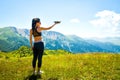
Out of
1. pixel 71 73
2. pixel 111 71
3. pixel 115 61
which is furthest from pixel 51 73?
pixel 115 61

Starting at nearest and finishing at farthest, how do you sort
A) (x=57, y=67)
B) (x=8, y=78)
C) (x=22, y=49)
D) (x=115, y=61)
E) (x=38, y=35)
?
(x=38, y=35) → (x=8, y=78) → (x=57, y=67) → (x=115, y=61) → (x=22, y=49)

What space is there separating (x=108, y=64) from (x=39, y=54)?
705 centimetres

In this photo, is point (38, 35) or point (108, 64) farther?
point (108, 64)

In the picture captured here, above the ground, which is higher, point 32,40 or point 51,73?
point 32,40

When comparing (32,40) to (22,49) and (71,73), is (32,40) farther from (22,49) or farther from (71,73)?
(22,49)

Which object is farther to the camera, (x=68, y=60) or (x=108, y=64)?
(x=68, y=60)

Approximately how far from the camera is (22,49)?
143 ft

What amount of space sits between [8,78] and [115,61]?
968 cm

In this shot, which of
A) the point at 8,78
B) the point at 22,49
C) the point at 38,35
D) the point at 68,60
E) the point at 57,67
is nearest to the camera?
the point at 38,35

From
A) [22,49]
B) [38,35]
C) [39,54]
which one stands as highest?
[38,35]

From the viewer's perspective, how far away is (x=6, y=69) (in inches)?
776

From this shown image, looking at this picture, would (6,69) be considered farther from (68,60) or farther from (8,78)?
(68,60)

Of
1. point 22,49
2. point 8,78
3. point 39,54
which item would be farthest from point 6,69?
point 22,49

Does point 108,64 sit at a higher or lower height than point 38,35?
lower
